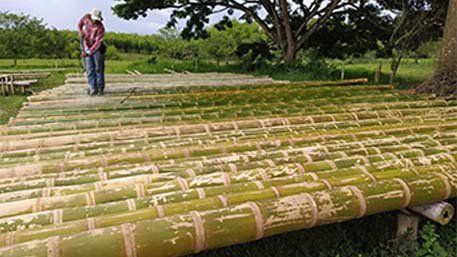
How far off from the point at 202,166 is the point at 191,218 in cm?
82

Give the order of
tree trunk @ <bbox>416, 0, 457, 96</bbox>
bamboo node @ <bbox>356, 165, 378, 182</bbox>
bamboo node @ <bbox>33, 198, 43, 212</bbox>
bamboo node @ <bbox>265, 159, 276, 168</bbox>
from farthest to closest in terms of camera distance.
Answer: tree trunk @ <bbox>416, 0, 457, 96</bbox> → bamboo node @ <bbox>265, 159, 276, 168</bbox> → bamboo node @ <bbox>356, 165, 378, 182</bbox> → bamboo node @ <bbox>33, 198, 43, 212</bbox>

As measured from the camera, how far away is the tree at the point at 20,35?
52.9ft

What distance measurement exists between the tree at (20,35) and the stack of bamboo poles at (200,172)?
46.6ft

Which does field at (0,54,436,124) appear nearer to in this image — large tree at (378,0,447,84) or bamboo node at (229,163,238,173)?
large tree at (378,0,447,84)

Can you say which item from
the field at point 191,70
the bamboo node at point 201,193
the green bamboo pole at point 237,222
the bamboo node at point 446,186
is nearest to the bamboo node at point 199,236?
the green bamboo pole at point 237,222

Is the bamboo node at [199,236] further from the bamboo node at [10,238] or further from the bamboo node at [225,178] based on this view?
the bamboo node at [10,238]

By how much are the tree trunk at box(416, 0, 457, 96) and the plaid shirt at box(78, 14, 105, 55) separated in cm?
436

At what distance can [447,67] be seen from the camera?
218 inches

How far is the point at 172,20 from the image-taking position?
44.7ft

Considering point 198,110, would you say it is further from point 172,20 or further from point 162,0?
point 172,20

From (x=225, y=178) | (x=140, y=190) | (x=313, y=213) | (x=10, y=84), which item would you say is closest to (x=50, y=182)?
(x=140, y=190)

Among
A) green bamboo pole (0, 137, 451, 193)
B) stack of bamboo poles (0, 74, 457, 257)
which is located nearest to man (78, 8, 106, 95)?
stack of bamboo poles (0, 74, 457, 257)

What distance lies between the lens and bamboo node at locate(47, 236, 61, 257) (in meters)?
1.26

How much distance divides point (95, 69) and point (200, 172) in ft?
10.8
